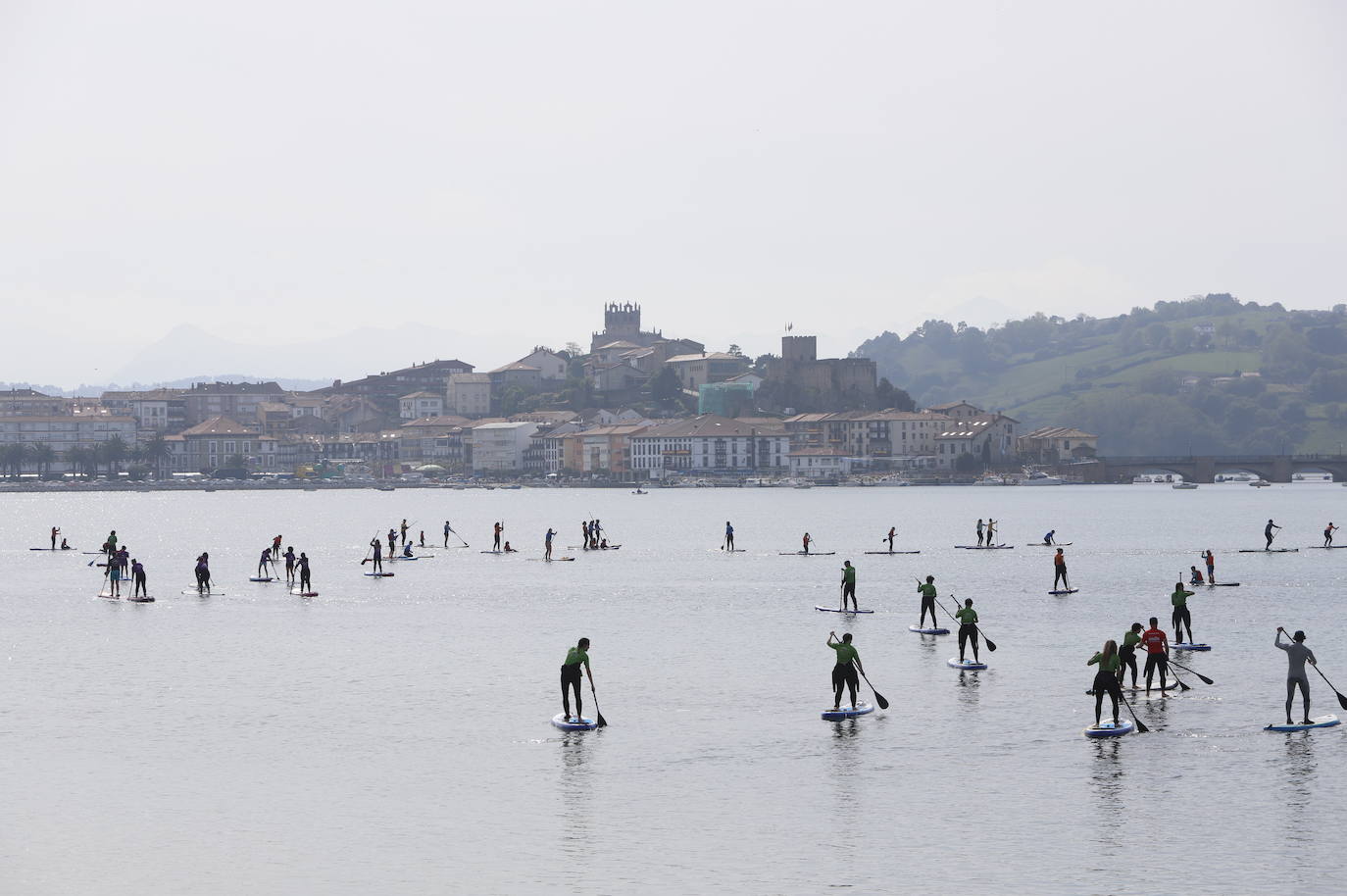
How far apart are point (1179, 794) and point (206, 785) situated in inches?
576

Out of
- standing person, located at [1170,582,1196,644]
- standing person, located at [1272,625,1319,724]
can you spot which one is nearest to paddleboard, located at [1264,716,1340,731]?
standing person, located at [1272,625,1319,724]

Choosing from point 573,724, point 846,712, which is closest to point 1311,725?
point 846,712

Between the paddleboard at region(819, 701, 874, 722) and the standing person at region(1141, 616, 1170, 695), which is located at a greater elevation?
the standing person at region(1141, 616, 1170, 695)

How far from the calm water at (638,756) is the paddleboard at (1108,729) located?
0.73 feet

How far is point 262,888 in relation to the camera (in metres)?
20.1

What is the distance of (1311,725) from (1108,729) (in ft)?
12.4

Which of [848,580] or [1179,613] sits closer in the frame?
[1179,613]

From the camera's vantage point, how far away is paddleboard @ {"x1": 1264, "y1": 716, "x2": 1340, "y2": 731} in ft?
95.0

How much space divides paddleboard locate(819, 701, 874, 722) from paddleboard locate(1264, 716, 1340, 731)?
23.2 ft

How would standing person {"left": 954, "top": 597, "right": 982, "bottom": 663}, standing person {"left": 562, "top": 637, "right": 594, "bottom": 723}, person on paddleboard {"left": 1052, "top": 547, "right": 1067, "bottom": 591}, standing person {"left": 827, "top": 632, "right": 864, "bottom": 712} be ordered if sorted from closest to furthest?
standing person {"left": 562, "top": 637, "right": 594, "bottom": 723} < standing person {"left": 827, "top": 632, "right": 864, "bottom": 712} < standing person {"left": 954, "top": 597, "right": 982, "bottom": 663} < person on paddleboard {"left": 1052, "top": 547, "right": 1067, "bottom": 591}

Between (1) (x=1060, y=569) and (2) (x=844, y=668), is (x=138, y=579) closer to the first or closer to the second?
(1) (x=1060, y=569)

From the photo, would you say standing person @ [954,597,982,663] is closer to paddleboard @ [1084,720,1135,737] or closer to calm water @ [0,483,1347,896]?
calm water @ [0,483,1347,896]

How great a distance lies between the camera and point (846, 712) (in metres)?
31.1

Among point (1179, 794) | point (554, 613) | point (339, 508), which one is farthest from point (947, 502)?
point (1179, 794)
